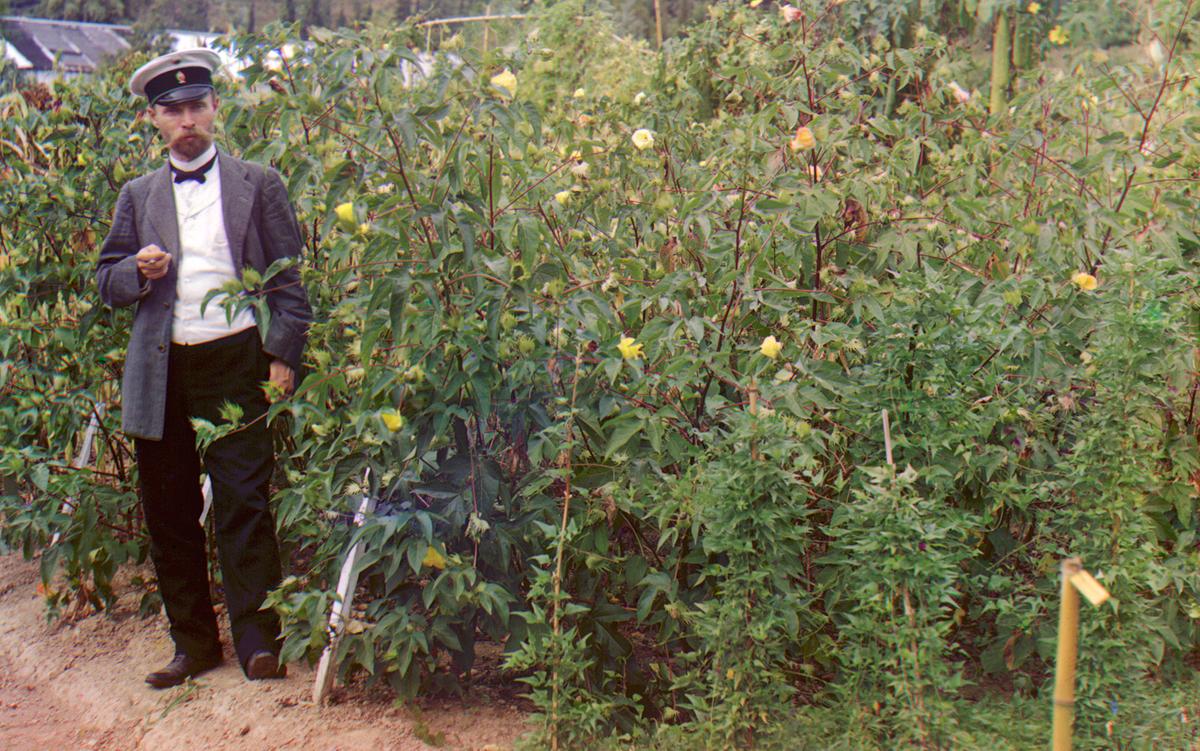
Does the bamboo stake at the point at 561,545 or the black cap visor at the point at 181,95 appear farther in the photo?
the black cap visor at the point at 181,95

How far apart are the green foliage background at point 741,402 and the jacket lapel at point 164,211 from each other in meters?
0.29

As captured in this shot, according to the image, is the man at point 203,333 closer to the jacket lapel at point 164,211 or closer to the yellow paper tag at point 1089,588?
the jacket lapel at point 164,211

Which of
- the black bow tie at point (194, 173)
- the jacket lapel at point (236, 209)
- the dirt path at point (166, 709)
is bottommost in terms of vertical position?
the dirt path at point (166, 709)

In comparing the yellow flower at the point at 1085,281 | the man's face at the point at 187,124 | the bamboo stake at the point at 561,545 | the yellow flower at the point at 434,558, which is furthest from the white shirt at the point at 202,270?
the yellow flower at the point at 1085,281

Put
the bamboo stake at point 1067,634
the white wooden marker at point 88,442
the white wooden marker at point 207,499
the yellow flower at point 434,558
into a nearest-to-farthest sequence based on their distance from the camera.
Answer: the bamboo stake at point 1067,634, the yellow flower at point 434,558, the white wooden marker at point 207,499, the white wooden marker at point 88,442

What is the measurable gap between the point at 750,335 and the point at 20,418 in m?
2.44

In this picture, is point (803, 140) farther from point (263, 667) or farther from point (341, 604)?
point (263, 667)

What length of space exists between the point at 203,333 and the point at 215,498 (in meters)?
0.48

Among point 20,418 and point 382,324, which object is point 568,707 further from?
point 20,418

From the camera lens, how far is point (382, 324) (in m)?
2.74

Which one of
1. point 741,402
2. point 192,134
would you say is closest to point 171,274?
point 192,134

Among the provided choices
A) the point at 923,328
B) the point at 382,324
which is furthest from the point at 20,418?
the point at 923,328

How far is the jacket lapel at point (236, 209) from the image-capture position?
11.0 feet

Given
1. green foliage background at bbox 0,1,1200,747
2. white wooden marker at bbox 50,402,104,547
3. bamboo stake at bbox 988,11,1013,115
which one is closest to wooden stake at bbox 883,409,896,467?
green foliage background at bbox 0,1,1200,747
